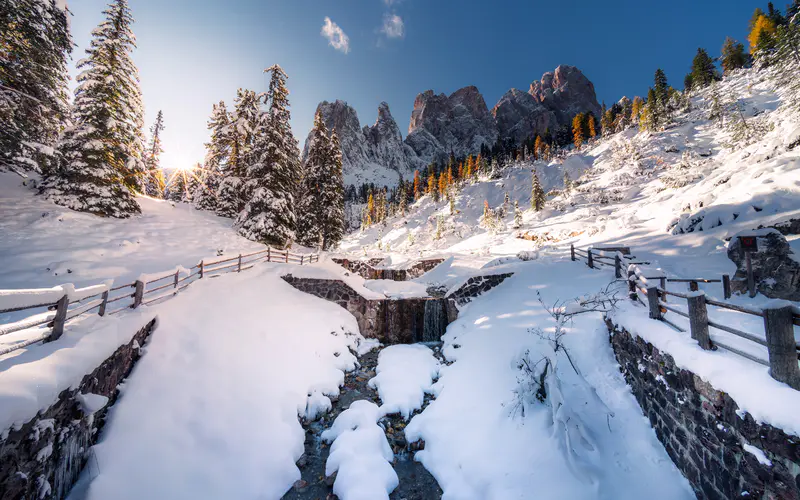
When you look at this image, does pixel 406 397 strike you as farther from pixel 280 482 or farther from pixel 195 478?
pixel 195 478

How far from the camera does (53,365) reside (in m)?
4.24

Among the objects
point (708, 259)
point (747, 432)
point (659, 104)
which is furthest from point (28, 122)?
point (659, 104)

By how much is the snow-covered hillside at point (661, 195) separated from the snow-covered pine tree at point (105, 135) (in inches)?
1068

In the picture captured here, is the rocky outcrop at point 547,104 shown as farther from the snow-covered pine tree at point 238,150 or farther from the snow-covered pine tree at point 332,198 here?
the snow-covered pine tree at point 238,150

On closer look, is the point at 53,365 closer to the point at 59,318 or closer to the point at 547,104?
the point at 59,318

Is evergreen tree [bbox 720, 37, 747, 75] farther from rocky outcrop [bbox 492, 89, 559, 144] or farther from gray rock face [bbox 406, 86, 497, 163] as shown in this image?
gray rock face [bbox 406, 86, 497, 163]

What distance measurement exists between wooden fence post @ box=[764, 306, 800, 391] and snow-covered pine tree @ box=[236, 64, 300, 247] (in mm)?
21681

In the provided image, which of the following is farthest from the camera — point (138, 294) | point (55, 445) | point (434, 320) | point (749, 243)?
point (434, 320)

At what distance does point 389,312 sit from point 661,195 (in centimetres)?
2924

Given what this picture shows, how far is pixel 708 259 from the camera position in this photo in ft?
40.7

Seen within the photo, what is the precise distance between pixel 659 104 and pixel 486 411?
7376cm

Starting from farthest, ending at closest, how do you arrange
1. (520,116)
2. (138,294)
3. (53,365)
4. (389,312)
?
(520,116) → (389,312) → (138,294) → (53,365)

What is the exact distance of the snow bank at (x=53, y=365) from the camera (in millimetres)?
3504

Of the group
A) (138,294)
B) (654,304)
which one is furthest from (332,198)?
A: (654,304)
